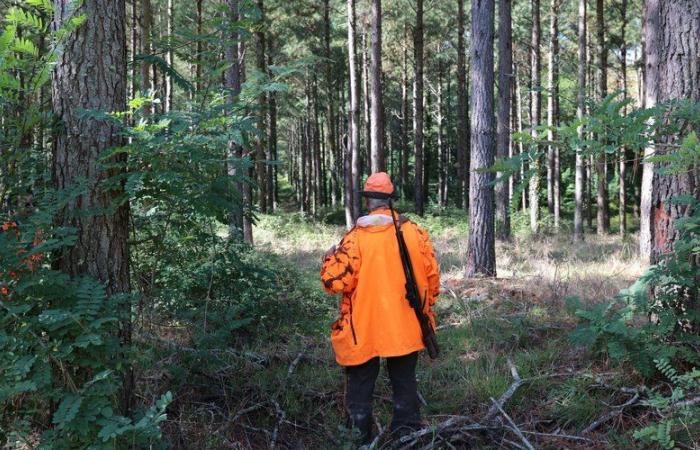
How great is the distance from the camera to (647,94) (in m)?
10.1

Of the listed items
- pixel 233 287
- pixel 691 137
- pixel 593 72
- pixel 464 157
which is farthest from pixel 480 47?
pixel 593 72

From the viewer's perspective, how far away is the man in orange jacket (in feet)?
13.0

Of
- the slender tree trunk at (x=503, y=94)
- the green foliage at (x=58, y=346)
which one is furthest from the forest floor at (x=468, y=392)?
the slender tree trunk at (x=503, y=94)

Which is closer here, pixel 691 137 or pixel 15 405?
pixel 691 137

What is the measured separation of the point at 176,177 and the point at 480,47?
25.1ft

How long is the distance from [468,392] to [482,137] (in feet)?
18.5

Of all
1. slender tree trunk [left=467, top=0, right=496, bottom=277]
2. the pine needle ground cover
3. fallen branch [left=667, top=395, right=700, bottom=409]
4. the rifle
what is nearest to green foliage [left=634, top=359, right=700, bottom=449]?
fallen branch [left=667, top=395, right=700, bottom=409]

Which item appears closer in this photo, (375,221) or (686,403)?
(686,403)

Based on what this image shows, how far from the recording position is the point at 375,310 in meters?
3.97

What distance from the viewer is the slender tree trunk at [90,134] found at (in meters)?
3.33

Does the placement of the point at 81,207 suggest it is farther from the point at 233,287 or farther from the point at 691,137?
the point at 691,137

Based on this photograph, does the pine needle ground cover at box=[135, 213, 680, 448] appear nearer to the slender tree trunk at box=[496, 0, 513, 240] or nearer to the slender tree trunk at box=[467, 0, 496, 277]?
the slender tree trunk at box=[467, 0, 496, 277]

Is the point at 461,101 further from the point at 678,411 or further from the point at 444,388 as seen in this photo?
the point at 678,411

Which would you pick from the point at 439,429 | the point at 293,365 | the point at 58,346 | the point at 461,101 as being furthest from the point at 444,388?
the point at 461,101
